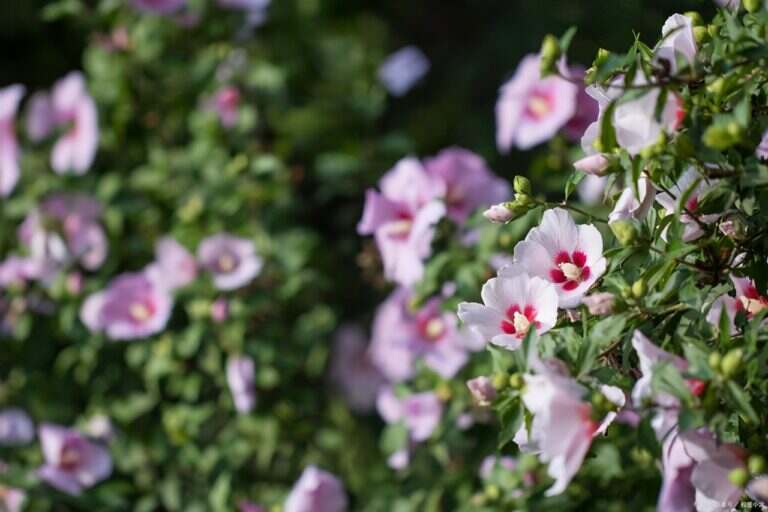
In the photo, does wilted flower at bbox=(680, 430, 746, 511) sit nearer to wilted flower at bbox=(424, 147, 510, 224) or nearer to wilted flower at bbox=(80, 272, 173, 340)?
wilted flower at bbox=(424, 147, 510, 224)

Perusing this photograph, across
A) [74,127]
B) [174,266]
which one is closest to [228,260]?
[174,266]

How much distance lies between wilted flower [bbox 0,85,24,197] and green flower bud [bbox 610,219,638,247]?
1274 mm

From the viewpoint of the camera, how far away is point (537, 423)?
954 millimetres

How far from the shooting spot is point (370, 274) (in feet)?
6.34

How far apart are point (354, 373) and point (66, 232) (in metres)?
0.59

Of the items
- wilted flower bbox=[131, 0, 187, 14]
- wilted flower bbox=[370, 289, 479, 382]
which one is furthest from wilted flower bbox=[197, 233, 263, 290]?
wilted flower bbox=[131, 0, 187, 14]

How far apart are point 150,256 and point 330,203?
532mm

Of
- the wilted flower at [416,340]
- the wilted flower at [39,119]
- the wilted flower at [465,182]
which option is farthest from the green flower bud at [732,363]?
the wilted flower at [39,119]

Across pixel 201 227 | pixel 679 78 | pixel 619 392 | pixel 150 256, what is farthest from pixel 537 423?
pixel 150 256

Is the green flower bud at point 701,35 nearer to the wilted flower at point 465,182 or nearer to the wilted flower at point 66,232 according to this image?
the wilted flower at point 465,182

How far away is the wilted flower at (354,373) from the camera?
2.16 meters

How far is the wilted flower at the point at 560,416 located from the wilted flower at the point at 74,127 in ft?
4.12

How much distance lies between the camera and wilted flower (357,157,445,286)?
61.1 inches

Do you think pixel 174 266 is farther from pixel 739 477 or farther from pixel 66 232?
pixel 739 477
